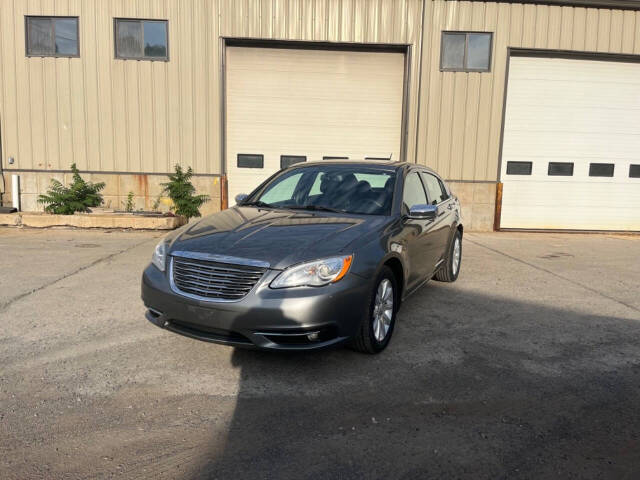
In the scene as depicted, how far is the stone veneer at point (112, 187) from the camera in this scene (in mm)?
11734

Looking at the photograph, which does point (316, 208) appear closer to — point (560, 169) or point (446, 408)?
point (446, 408)

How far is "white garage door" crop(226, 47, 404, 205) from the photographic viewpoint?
11.9 meters

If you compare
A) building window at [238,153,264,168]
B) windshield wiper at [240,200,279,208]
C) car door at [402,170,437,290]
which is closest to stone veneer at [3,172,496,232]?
building window at [238,153,264,168]

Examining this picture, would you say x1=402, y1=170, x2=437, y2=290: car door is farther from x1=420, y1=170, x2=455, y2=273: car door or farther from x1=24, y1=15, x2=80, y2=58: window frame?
x1=24, y1=15, x2=80, y2=58: window frame

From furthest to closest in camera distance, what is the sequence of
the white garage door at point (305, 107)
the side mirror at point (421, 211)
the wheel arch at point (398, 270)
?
the white garage door at point (305, 107) → the side mirror at point (421, 211) → the wheel arch at point (398, 270)

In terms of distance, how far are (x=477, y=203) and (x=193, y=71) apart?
24.3ft

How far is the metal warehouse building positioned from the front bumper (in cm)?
883

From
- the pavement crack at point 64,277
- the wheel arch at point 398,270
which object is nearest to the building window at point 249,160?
the pavement crack at point 64,277

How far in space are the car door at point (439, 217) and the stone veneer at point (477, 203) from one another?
606cm

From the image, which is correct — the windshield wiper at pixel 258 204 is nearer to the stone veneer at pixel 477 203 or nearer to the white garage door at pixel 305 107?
the white garage door at pixel 305 107

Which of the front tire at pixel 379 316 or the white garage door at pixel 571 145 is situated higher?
the white garage door at pixel 571 145

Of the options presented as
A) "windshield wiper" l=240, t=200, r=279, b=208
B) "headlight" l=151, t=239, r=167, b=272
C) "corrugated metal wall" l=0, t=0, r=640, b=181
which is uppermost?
"corrugated metal wall" l=0, t=0, r=640, b=181

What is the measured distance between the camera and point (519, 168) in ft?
40.5

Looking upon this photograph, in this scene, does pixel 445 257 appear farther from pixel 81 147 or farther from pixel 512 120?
pixel 81 147
